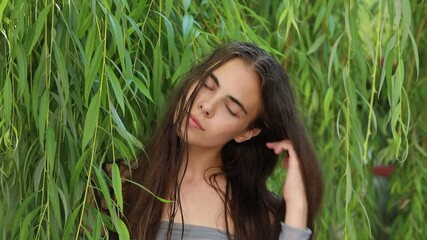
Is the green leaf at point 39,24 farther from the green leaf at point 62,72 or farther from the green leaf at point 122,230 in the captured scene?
the green leaf at point 122,230

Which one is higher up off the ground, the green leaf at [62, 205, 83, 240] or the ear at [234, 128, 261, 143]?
the ear at [234, 128, 261, 143]

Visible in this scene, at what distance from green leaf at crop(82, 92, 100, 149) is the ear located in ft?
0.76

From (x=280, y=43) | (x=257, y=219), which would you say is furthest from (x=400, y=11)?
(x=280, y=43)

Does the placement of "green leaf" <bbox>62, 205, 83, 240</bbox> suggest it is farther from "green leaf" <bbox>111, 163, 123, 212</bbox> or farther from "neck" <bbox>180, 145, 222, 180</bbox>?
"neck" <bbox>180, 145, 222, 180</bbox>

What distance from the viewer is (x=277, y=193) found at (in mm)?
1736

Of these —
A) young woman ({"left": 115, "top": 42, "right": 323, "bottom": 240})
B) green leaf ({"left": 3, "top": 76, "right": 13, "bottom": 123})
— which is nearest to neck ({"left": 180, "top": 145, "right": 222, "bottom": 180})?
young woman ({"left": 115, "top": 42, "right": 323, "bottom": 240})

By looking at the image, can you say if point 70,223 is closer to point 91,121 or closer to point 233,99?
point 91,121

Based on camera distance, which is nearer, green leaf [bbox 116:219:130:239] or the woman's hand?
green leaf [bbox 116:219:130:239]

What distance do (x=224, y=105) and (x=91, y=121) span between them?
0.61ft

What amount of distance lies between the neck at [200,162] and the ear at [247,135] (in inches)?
1.3

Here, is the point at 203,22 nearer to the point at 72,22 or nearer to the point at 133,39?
the point at 133,39

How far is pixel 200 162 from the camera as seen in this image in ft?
5.05

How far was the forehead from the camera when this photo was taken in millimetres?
1465

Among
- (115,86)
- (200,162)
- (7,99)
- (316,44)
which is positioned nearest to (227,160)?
(200,162)
